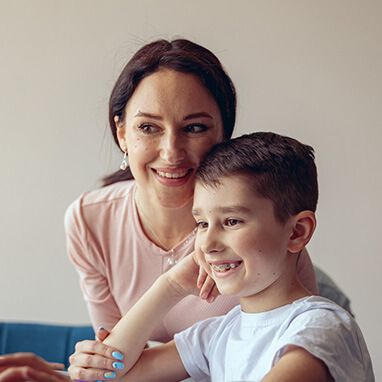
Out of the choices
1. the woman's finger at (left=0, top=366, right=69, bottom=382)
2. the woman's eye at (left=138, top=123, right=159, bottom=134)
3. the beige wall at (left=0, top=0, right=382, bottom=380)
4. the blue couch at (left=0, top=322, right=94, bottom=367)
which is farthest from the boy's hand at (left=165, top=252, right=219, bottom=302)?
the beige wall at (left=0, top=0, right=382, bottom=380)

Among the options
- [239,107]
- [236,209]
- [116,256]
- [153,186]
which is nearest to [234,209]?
[236,209]

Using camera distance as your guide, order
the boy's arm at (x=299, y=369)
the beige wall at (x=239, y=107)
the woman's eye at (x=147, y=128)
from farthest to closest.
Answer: the beige wall at (x=239, y=107)
the woman's eye at (x=147, y=128)
the boy's arm at (x=299, y=369)

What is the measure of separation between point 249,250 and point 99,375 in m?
0.35

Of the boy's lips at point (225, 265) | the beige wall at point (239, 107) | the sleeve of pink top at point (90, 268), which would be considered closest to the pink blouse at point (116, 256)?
the sleeve of pink top at point (90, 268)

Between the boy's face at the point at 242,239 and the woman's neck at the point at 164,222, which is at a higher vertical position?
the boy's face at the point at 242,239

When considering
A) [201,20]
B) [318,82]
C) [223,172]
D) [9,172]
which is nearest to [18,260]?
[9,172]

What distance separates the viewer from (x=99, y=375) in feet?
4.06

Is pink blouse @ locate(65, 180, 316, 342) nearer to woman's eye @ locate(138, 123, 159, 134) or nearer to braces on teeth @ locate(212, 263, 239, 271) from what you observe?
woman's eye @ locate(138, 123, 159, 134)

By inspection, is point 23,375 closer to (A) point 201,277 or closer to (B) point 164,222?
(A) point 201,277

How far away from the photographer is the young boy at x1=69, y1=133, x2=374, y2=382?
1.07 m

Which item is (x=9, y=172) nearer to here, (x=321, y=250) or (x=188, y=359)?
(x=321, y=250)

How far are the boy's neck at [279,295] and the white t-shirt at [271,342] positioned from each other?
0.05 feet

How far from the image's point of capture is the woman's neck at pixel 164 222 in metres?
1.49

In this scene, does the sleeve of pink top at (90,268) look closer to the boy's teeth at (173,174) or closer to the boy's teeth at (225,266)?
the boy's teeth at (173,174)
